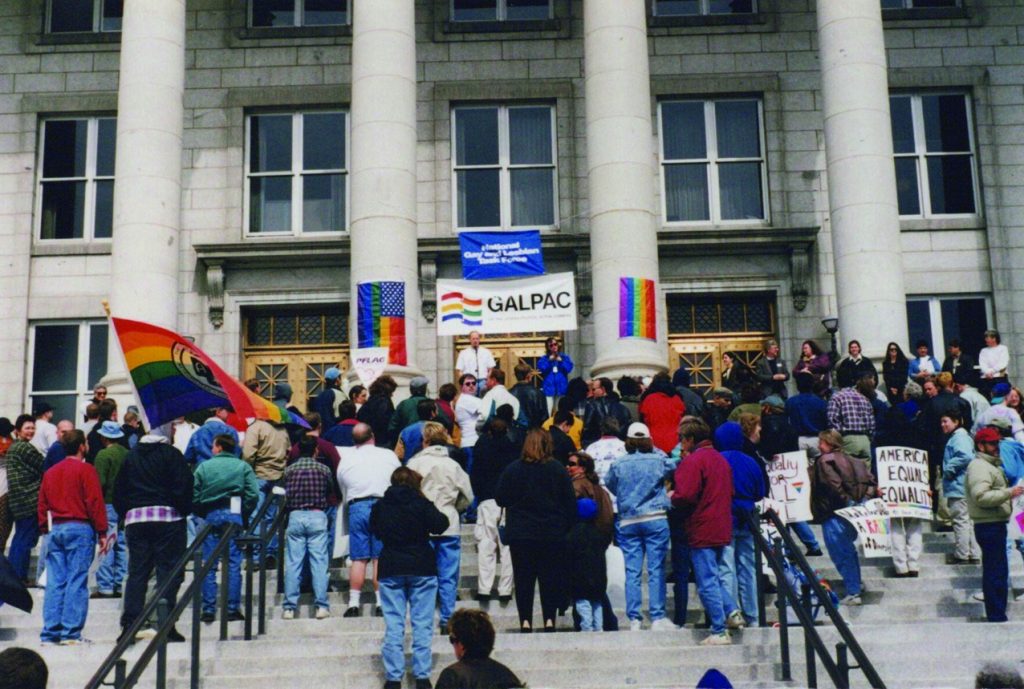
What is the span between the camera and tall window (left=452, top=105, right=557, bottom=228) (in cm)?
2650

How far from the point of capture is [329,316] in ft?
86.1

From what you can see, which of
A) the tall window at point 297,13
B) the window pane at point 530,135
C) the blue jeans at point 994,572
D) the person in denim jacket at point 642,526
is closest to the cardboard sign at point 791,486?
the person in denim jacket at point 642,526

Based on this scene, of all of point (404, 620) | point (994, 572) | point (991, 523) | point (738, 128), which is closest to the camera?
point (404, 620)

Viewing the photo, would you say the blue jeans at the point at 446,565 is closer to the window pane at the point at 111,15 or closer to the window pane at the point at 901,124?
the window pane at the point at 901,124

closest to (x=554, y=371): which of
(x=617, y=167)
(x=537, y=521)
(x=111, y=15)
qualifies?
(x=617, y=167)

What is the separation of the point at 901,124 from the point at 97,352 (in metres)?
15.6

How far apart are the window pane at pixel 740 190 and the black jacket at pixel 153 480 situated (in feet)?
49.7

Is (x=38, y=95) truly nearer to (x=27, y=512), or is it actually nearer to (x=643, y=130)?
(x=643, y=130)

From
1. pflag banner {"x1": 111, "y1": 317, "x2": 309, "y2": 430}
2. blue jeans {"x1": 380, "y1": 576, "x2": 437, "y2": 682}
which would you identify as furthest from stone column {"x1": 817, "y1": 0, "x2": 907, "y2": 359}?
blue jeans {"x1": 380, "y1": 576, "x2": 437, "y2": 682}

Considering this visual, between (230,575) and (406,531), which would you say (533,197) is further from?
(406,531)

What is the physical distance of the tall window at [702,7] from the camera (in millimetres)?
27234

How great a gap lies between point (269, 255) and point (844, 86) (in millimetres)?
10455

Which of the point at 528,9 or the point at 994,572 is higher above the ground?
the point at 528,9

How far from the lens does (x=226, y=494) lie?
46.2 ft
